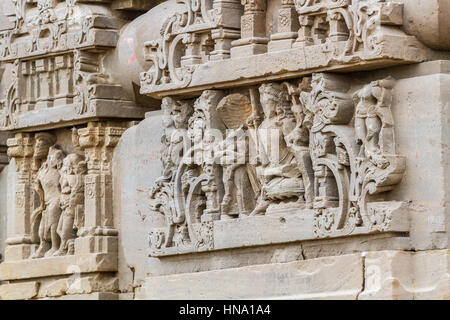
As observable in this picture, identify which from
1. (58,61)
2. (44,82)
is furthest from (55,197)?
(58,61)

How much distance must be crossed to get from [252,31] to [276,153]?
95cm

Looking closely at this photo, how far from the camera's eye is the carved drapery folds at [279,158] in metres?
14.1

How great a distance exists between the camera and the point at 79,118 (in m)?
17.0

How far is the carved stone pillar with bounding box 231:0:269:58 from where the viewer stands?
14969 millimetres

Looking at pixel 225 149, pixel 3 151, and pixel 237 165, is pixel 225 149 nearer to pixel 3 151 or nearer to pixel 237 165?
pixel 237 165

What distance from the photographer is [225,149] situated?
Answer: 15211 mm

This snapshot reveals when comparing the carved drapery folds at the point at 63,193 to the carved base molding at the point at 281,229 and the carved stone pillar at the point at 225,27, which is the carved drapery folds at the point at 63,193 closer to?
the carved base molding at the point at 281,229

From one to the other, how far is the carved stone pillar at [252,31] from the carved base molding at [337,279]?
163 cm

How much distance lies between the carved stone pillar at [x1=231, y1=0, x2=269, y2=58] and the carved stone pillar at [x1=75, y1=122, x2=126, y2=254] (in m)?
2.18

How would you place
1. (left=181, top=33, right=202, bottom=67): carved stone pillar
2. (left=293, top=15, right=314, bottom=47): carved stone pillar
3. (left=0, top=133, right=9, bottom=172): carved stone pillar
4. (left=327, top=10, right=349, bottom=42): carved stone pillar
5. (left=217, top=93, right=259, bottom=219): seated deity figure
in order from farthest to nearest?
(left=0, top=133, right=9, bottom=172): carved stone pillar → (left=181, top=33, right=202, bottom=67): carved stone pillar → (left=217, top=93, right=259, bottom=219): seated deity figure → (left=293, top=15, right=314, bottom=47): carved stone pillar → (left=327, top=10, right=349, bottom=42): carved stone pillar

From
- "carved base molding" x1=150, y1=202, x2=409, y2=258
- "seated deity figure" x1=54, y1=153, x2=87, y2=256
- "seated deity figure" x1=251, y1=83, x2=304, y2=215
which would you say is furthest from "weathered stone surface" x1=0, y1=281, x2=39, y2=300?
"seated deity figure" x1=251, y1=83, x2=304, y2=215

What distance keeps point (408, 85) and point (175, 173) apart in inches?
95.8

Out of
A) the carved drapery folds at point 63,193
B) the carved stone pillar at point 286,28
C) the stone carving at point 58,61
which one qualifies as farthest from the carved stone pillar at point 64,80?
the carved stone pillar at point 286,28

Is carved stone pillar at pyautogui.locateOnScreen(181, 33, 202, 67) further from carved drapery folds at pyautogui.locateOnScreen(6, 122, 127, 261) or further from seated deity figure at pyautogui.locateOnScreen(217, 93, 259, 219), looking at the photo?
carved drapery folds at pyautogui.locateOnScreen(6, 122, 127, 261)
